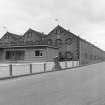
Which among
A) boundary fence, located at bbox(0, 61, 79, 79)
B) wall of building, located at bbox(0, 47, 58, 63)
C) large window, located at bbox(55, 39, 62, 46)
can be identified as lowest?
boundary fence, located at bbox(0, 61, 79, 79)

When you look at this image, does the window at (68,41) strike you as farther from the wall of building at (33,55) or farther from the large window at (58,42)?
the wall of building at (33,55)

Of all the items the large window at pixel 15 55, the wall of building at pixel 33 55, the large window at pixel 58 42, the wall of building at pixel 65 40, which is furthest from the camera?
the large window at pixel 58 42

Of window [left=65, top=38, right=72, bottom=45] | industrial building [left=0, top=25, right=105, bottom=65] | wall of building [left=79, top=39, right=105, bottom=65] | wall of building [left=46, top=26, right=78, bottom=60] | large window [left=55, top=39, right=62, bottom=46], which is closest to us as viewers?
industrial building [left=0, top=25, right=105, bottom=65]

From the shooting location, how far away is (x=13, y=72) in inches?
579

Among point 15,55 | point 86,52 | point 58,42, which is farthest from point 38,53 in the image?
Answer: point 86,52

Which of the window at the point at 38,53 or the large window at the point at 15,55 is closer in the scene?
the window at the point at 38,53

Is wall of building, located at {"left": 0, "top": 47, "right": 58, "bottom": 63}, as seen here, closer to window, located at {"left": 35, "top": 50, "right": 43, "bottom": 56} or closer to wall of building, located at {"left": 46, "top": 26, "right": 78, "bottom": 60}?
window, located at {"left": 35, "top": 50, "right": 43, "bottom": 56}

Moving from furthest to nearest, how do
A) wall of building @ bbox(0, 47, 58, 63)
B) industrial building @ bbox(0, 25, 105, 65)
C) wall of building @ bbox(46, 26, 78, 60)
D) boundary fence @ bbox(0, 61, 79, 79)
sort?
wall of building @ bbox(46, 26, 78, 60) < industrial building @ bbox(0, 25, 105, 65) < wall of building @ bbox(0, 47, 58, 63) < boundary fence @ bbox(0, 61, 79, 79)

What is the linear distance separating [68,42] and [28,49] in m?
12.9

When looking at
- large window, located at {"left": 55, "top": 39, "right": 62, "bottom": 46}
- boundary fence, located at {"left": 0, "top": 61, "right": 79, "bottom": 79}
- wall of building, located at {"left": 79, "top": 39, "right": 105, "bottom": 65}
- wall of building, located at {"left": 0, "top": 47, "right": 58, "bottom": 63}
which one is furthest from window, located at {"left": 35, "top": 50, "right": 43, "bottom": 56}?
wall of building, located at {"left": 79, "top": 39, "right": 105, "bottom": 65}

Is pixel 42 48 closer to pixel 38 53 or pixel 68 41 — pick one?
pixel 38 53

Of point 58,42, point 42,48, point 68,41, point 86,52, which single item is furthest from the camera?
point 86,52

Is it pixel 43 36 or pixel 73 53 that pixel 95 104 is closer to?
pixel 73 53

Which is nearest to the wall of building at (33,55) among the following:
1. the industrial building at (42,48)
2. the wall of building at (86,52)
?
the industrial building at (42,48)
